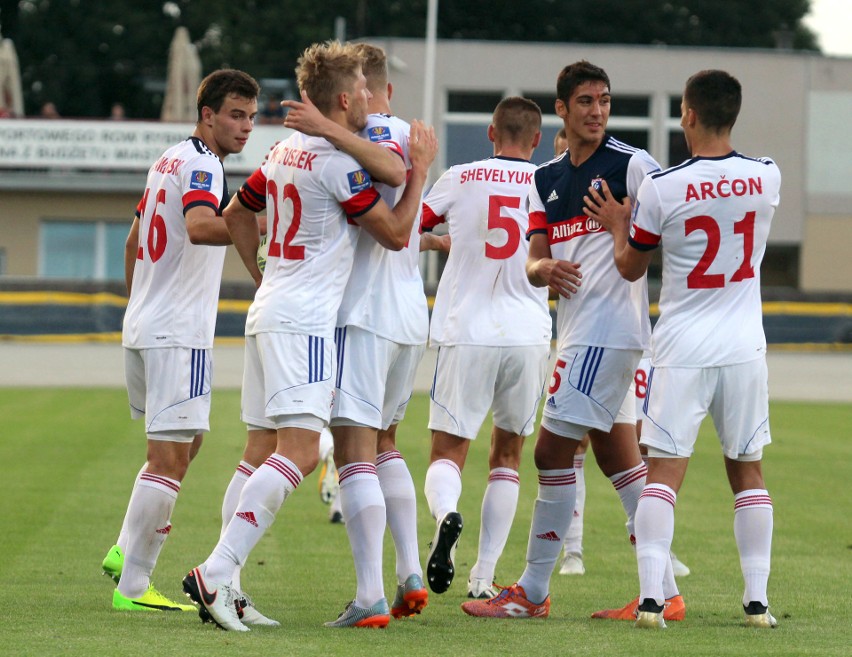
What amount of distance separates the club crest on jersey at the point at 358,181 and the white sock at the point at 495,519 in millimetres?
2087

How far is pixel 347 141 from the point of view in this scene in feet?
18.9

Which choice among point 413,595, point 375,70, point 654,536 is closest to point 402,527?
point 413,595

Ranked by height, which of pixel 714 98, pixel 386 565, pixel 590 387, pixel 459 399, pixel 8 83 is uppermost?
pixel 8 83

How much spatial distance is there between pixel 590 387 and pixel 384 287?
1032 millimetres

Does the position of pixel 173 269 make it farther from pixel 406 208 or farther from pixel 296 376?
pixel 406 208

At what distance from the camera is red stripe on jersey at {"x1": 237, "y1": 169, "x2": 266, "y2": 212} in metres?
6.02

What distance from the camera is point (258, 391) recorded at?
6.26 metres

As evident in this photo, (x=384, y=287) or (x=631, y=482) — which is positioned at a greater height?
(x=384, y=287)

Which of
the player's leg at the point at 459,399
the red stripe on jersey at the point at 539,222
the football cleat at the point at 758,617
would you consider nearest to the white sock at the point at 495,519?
the player's leg at the point at 459,399

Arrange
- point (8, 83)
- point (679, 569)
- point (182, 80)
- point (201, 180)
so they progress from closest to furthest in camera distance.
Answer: point (201, 180)
point (679, 569)
point (182, 80)
point (8, 83)

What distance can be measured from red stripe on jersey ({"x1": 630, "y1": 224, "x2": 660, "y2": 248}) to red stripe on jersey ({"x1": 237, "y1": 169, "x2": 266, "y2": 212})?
5.07 feet

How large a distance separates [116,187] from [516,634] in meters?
35.1

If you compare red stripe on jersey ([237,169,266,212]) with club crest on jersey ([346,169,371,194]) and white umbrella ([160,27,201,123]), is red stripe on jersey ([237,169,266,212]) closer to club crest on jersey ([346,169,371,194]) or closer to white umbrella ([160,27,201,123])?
club crest on jersey ([346,169,371,194])

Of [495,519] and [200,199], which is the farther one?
[495,519]
